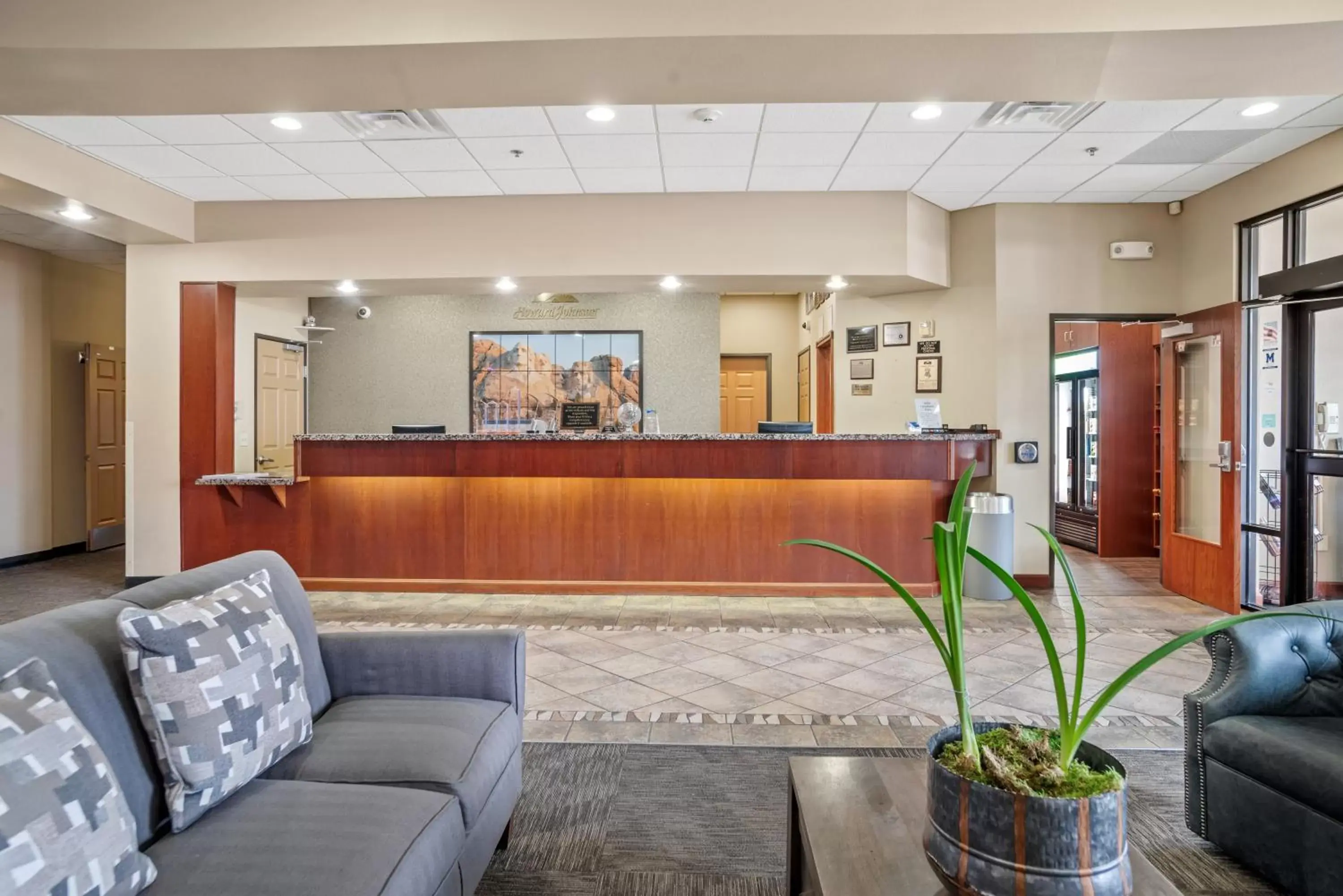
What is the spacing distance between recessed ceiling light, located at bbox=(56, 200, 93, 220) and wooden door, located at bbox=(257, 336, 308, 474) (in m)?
1.93

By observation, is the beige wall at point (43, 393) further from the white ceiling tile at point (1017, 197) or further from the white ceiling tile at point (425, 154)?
the white ceiling tile at point (1017, 197)

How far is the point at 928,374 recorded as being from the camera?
19.9 feet

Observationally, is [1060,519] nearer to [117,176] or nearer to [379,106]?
[379,106]

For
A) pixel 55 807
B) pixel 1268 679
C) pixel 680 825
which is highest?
pixel 55 807

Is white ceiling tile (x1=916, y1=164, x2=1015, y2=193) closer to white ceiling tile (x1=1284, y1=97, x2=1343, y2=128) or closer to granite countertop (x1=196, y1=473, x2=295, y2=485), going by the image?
white ceiling tile (x1=1284, y1=97, x2=1343, y2=128)

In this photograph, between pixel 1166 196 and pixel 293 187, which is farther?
pixel 1166 196

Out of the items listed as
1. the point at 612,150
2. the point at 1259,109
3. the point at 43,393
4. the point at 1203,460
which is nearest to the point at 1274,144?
the point at 1259,109

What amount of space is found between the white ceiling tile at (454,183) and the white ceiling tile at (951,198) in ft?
10.5

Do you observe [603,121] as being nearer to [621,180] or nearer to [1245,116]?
[621,180]

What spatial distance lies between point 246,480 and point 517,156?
3.13m

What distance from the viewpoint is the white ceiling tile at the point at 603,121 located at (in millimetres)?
3992

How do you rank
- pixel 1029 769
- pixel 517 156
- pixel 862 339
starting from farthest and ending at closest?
pixel 862 339 → pixel 517 156 → pixel 1029 769

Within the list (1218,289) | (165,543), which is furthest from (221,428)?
(1218,289)

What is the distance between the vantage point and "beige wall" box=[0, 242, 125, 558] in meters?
6.69
